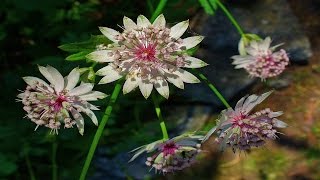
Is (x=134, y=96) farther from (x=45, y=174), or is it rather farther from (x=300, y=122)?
(x=300, y=122)

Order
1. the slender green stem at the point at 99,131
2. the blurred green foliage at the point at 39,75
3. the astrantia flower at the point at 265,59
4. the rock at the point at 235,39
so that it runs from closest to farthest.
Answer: the slender green stem at the point at 99,131
the astrantia flower at the point at 265,59
the blurred green foliage at the point at 39,75
the rock at the point at 235,39

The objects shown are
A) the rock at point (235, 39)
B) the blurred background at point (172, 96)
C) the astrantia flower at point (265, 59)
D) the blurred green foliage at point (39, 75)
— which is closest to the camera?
the astrantia flower at point (265, 59)

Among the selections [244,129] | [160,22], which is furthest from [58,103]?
[244,129]

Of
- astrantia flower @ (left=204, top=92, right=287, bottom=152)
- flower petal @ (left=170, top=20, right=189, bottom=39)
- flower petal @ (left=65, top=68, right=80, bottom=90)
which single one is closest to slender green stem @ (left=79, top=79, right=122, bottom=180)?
flower petal @ (left=65, top=68, right=80, bottom=90)

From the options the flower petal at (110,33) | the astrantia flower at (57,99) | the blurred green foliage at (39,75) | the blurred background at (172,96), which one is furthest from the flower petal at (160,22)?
the blurred background at (172,96)

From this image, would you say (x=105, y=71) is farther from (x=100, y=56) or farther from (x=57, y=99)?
(x=57, y=99)

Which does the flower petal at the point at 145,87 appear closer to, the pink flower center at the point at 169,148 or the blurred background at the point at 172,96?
the pink flower center at the point at 169,148

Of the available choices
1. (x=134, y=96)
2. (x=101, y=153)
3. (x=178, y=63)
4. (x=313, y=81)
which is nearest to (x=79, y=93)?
(x=178, y=63)
